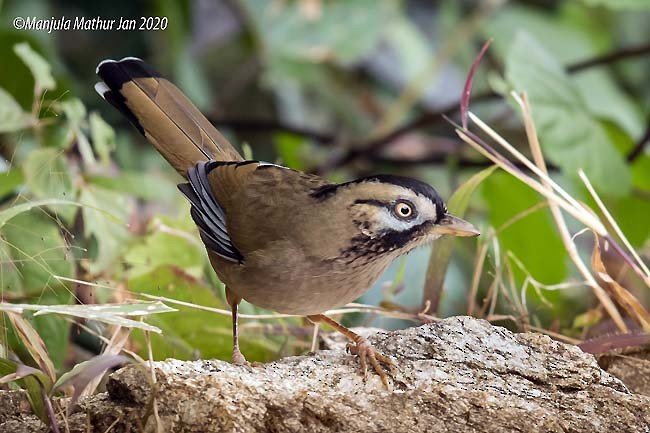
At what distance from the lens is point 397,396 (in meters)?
2.13

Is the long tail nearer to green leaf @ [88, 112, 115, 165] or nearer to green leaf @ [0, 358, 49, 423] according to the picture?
green leaf @ [88, 112, 115, 165]

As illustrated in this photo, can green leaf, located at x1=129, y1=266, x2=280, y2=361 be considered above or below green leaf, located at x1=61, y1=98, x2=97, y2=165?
below

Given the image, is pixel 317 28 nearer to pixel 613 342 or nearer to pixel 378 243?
pixel 378 243

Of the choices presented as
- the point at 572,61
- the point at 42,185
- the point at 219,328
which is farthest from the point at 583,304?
the point at 42,185

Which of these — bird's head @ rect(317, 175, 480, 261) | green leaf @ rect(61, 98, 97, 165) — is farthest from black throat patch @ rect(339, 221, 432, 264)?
green leaf @ rect(61, 98, 97, 165)

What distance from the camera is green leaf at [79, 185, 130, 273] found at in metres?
3.36

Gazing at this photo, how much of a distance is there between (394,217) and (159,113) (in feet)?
3.14

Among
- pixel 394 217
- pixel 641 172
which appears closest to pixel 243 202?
pixel 394 217

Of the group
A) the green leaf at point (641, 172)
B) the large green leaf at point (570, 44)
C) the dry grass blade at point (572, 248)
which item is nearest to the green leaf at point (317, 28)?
the large green leaf at point (570, 44)

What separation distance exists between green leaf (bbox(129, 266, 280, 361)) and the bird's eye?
68 centimetres

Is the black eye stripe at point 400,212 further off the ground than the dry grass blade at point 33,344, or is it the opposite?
the black eye stripe at point 400,212

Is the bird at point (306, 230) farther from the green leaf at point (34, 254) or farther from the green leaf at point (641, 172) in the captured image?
the green leaf at point (641, 172)

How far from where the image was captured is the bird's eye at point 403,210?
251cm

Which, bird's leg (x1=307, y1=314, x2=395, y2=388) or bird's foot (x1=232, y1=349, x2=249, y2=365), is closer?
bird's leg (x1=307, y1=314, x2=395, y2=388)
